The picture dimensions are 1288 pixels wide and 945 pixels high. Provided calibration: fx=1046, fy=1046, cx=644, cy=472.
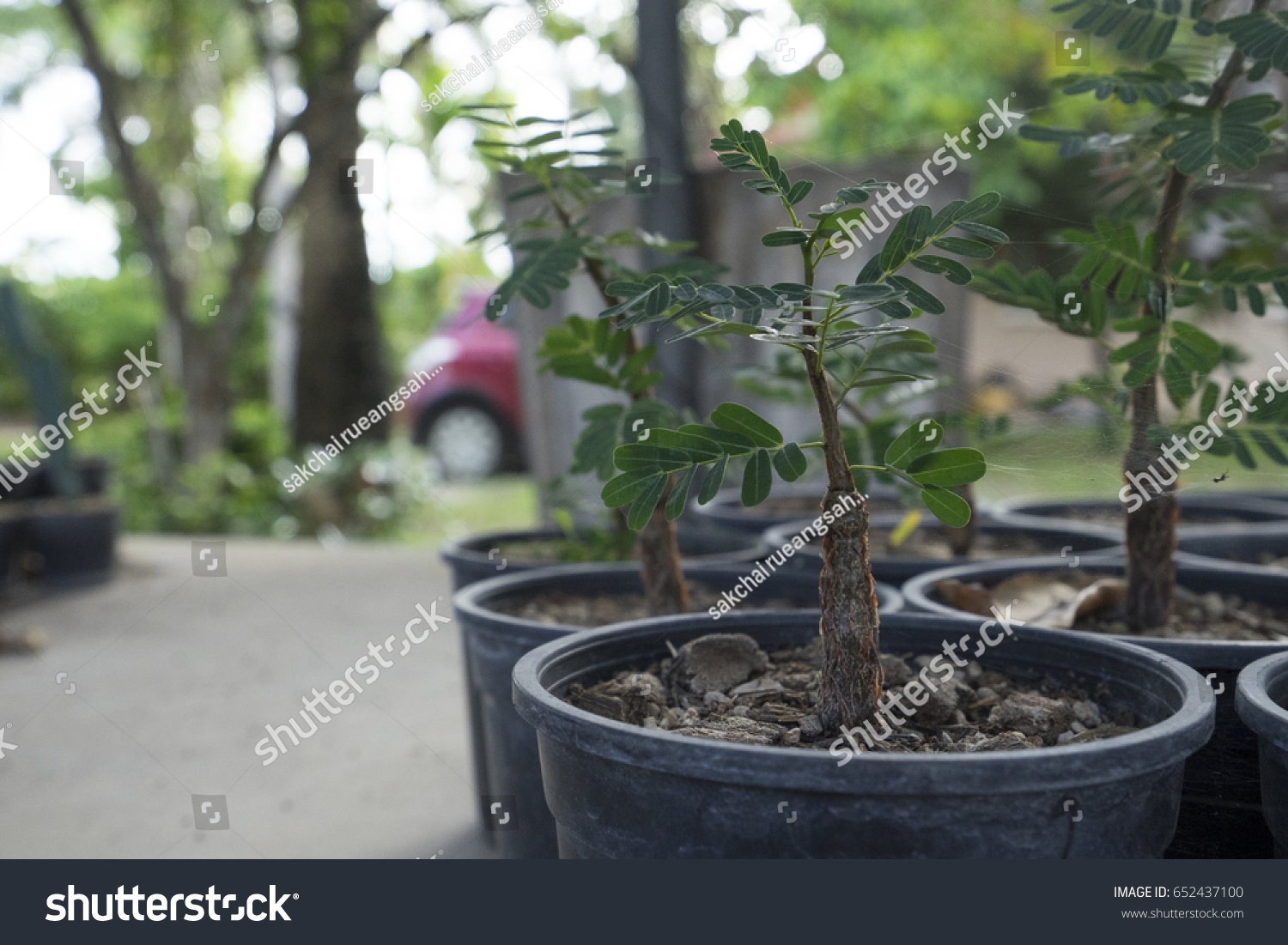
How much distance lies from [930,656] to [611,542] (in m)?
0.89

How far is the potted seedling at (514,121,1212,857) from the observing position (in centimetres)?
80

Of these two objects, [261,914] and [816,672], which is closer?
[261,914]

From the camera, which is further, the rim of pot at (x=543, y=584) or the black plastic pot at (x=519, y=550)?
the black plastic pot at (x=519, y=550)

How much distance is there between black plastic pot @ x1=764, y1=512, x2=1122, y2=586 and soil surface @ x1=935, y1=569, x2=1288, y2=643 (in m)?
0.11

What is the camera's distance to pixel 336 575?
427 cm

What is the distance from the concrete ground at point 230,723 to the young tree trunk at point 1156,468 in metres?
1.19

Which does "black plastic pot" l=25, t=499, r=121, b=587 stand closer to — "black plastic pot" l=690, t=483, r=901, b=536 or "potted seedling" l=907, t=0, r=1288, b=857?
"black plastic pot" l=690, t=483, r=901, b=536

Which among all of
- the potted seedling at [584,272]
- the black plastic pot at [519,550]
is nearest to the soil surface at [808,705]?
the potted seedling at [584,272]

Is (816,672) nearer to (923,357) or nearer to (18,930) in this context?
(923,357)

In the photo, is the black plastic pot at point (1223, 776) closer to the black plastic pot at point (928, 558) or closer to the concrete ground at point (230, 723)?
the black plastic pot at point (928, 558)

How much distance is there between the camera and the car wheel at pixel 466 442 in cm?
766

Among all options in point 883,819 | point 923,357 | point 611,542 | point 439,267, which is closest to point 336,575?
point 611,542

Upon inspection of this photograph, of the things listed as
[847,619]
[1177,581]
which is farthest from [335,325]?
[847,619]

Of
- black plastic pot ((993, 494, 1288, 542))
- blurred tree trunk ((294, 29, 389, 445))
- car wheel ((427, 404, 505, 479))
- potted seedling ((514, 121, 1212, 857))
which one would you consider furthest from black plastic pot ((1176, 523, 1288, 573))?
car wheel ((427, 404, 505, 479))
